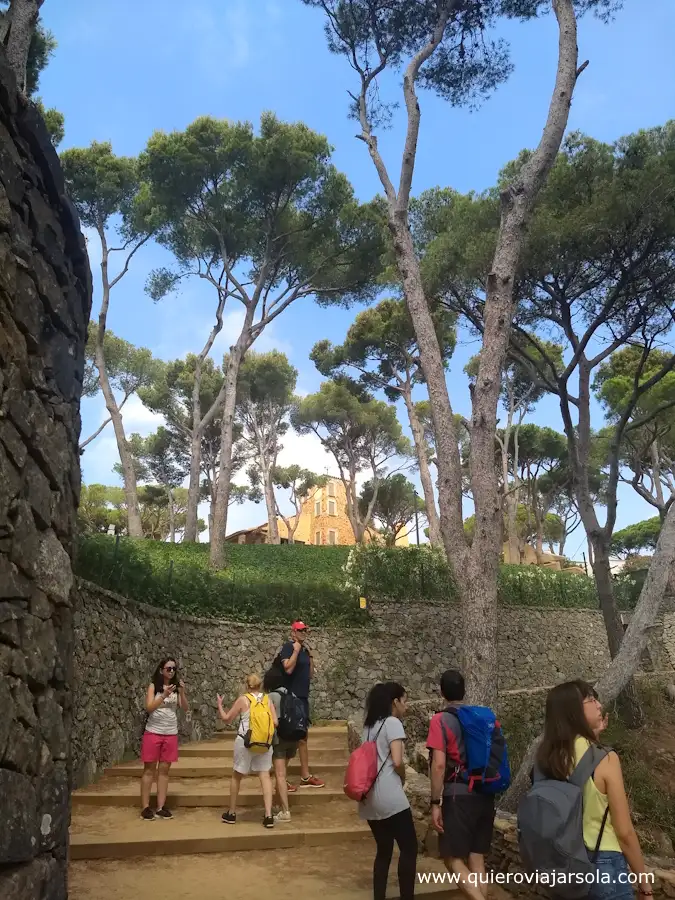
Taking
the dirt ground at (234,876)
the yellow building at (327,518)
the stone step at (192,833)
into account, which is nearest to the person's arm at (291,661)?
the stone step at (192,833)

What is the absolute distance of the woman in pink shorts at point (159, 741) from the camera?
483cm

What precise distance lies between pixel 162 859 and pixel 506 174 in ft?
38.6

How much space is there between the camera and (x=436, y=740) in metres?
3.19

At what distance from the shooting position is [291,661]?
5629 mm

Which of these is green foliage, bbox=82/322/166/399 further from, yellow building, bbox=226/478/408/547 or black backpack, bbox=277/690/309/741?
black backpack, bbox=277/690/309/741

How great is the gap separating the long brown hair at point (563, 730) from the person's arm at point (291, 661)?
366 centimetres

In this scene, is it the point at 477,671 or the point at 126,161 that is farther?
the point at 126,161

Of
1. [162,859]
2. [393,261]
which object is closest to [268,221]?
[393,261]

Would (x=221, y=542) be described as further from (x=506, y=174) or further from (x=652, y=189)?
(x=652, y=189)

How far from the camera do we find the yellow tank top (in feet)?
6.68

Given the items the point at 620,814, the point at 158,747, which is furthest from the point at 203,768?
the point at 620,814

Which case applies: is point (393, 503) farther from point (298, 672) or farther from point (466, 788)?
point (466, 788)

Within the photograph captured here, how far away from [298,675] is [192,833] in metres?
1.61

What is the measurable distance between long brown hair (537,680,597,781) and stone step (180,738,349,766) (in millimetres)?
5288
